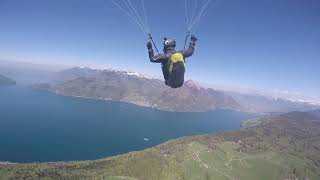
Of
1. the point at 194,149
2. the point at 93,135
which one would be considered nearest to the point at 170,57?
the point at 194,149

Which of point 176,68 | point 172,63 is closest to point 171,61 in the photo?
point 172,63

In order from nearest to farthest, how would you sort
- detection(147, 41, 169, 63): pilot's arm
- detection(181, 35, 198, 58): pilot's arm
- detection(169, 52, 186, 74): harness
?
1. detection(147, 41, 169, 63): pilot's arm
2. detection(169, 52, 186, 74): harness
3. detection(181, 35, 198, 58): pilot's arm

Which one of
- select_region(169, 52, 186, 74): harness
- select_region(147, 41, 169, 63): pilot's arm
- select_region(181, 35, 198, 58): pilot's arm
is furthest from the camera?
select_region(181, 35, 198, 58): pilot's arm

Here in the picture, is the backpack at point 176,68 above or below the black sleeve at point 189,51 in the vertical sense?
below

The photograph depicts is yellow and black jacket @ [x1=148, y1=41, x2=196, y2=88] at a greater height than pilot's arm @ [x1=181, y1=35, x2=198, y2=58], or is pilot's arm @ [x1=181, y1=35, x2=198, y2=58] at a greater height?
pilot's arm @ [x1=181, y1=35, x2=198, y2=58]

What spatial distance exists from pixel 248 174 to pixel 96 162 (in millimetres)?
72635

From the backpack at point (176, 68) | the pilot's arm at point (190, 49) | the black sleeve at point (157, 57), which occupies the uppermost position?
the pilot's arm at point (190, 49)

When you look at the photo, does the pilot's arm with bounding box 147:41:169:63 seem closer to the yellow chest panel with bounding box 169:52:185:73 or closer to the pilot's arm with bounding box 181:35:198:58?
the yellow chest panel with bounding box 169:52:185:73

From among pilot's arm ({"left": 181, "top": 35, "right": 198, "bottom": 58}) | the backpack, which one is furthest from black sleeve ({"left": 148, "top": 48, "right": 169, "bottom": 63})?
pilot's arm ({"left": 181, "top": 35, "right": 198, "bottom": 58})

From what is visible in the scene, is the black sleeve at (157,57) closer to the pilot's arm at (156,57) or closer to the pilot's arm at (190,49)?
the pilot's arm at (156,57)

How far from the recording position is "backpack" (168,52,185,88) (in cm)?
1617

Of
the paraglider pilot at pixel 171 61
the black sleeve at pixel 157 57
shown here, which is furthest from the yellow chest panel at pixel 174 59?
the black sleeve at pixel 157 57

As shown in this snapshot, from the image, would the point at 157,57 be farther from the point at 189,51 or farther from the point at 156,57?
the point at 189,51

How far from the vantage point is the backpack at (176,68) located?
16172 mm
